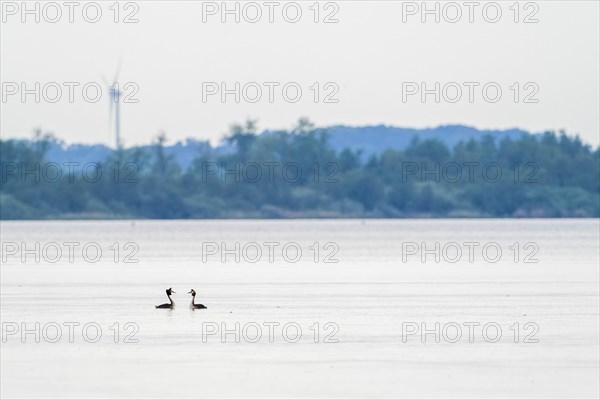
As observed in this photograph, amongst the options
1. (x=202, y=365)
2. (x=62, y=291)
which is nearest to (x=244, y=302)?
(x=62, y=291)

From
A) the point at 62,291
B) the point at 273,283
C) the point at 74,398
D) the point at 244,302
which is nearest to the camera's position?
the point at 74,398

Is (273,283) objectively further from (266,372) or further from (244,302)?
(266,372)

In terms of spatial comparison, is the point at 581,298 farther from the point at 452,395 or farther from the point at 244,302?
the point at 452,395

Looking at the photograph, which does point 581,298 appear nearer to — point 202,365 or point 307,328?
point 307,328

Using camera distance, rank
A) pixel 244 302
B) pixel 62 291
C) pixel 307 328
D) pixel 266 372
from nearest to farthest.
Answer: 1. pixel 266 372
2. pixel 307 328
3. pixel 244 302
4. pixel 62 291

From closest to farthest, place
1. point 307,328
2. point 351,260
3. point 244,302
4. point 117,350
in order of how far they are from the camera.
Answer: point 117,350, point 307,328, point 244,302, point 351,260

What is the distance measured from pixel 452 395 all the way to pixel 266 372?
424cm

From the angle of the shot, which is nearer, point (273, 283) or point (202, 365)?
point (202, 365)

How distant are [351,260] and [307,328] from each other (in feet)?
161

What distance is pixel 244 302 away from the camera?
4847cm

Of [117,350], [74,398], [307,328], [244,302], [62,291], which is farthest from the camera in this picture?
[62,291]

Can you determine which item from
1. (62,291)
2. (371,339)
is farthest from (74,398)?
(62,291)

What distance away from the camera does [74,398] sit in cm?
2675

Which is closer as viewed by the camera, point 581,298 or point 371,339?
point 371,339
